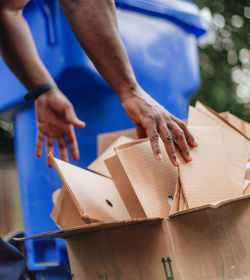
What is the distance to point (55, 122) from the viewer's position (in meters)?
1.89

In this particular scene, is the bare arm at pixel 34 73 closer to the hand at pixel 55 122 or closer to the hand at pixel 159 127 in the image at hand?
the hand at pixel 55 122

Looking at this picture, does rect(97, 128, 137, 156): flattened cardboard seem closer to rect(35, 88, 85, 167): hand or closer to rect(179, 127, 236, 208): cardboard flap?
rect(35, 88, 85, 167): hand

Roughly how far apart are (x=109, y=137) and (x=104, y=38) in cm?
53

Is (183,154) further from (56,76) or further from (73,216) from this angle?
(56,76)

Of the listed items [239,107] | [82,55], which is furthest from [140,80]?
[239,107]

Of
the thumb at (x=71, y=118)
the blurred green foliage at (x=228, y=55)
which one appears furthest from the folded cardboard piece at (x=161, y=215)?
the blurred green foliage at (x=228, y=55)

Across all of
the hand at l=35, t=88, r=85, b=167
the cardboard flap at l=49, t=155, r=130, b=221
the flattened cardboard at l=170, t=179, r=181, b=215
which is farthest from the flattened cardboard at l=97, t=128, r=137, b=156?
the flattened cardboard at l=170, t=179, r=181, b=215

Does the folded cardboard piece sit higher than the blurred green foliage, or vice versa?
the blurred green foliage

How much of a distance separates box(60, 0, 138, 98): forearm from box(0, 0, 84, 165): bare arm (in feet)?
1.29

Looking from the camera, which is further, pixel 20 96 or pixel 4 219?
pixel 4 219

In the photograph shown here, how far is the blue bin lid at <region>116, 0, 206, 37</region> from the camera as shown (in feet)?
7.16

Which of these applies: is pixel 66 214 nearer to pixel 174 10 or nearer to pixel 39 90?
pixel 39 90

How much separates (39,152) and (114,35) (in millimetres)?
704

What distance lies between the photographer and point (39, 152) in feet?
6.26
